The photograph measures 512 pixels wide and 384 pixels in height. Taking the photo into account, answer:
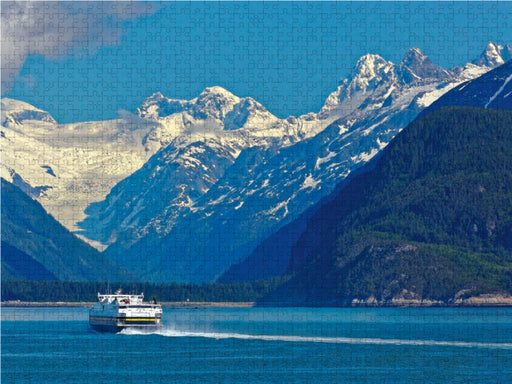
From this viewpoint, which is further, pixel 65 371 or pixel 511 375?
pixel 65 371

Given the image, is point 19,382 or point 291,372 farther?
point 291,372

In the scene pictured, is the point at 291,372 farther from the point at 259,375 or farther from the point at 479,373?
the point at 479,373

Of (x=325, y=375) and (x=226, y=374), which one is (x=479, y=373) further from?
(x=226, y=374)

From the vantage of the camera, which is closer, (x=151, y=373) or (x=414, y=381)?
(x=414, y=381)

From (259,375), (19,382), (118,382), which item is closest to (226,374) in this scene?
(259,375)

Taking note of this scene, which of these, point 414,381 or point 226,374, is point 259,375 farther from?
point 414,381

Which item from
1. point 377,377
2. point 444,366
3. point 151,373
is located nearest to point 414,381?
point 377,377

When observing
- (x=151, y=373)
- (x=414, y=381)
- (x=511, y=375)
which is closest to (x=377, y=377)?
(x=414, y=381)
